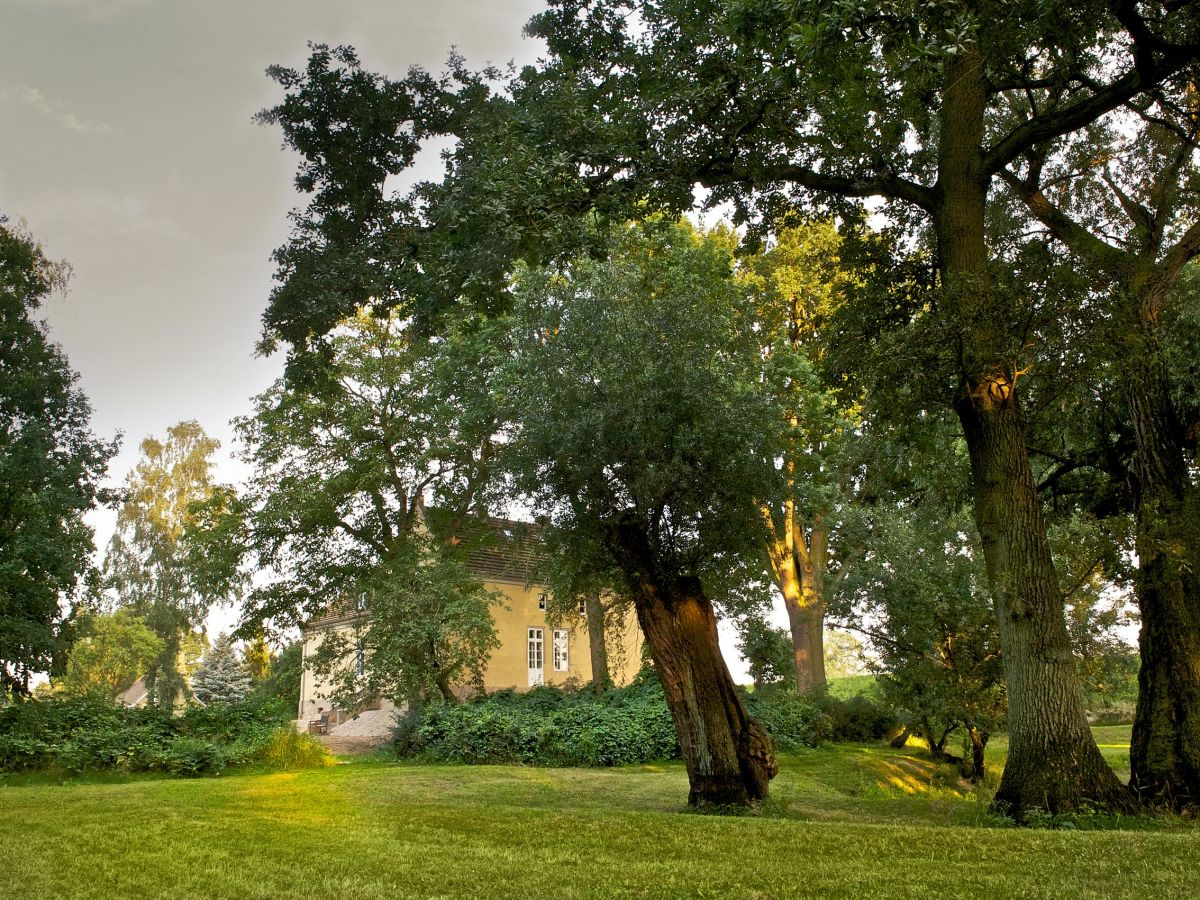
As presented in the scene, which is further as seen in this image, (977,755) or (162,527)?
(162,527)

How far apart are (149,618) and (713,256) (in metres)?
30.9

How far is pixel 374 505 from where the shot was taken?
25141 millimetres

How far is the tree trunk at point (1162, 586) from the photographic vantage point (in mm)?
9359

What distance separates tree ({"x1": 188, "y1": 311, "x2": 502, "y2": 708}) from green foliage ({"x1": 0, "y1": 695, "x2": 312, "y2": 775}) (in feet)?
14.1

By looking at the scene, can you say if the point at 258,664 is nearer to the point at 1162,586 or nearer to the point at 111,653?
the point at 111,653

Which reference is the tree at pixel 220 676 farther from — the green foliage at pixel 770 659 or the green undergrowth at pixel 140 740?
the green foliage at pixel 770 659

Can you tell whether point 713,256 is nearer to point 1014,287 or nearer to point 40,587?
point 1014,287

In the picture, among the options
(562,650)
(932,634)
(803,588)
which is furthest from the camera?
(562,650)

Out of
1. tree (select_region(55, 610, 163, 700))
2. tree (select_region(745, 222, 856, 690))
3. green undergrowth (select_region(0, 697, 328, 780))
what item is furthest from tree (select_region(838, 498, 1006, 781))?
tree (select_region(55, 610, 163, 700))

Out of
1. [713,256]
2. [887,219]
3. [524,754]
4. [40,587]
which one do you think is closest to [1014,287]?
[887,219]

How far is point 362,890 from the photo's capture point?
4645mm

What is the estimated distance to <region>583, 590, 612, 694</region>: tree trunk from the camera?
72.2 feet

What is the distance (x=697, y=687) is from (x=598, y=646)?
1315cm

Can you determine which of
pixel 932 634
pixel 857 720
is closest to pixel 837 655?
pixel 857 720
